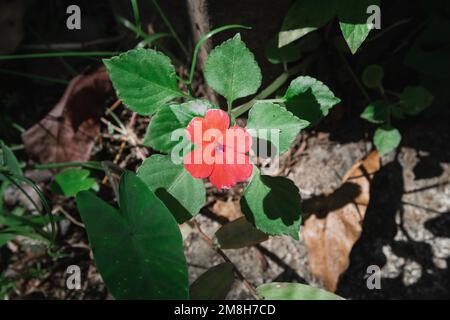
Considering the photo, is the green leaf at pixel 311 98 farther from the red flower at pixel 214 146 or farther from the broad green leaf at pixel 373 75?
the broad green leaf at pixel 373 75

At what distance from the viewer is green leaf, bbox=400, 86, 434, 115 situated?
1.04 meters

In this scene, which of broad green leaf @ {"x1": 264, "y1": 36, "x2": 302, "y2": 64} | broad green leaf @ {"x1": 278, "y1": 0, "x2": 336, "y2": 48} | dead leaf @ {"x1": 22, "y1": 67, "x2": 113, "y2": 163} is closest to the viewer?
broad green leaf @ {"x1": 278, "y1": 0, "x2": 336, "y2": 48}

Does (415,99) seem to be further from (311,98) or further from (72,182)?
(72,182)

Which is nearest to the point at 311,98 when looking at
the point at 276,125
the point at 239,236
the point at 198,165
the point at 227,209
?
the point at 276,125

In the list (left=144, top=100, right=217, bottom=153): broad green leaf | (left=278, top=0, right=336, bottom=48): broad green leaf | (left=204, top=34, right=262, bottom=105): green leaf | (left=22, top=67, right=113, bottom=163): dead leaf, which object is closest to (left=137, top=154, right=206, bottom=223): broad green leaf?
(left=144, top=100, right=217, bottom=153): broad green leaf

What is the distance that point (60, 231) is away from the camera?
114 centimetres

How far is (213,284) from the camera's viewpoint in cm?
93

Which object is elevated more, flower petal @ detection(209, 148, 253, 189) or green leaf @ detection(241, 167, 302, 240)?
flower petal @ detection(209, 148, 253, 189)

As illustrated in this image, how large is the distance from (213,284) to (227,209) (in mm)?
219

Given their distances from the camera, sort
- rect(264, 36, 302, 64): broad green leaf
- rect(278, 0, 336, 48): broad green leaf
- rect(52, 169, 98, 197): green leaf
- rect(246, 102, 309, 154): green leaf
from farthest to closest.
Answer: rect(52, 169, 98, 197): green leaf
rect(264, 36, 302, 64): broad green leaf
rect(278, 0, 336, 48): broad green leaf
rect(246, 102, 309, 154): green leaf

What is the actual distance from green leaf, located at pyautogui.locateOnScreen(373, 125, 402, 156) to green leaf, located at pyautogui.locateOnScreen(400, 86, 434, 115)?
0.07 metres

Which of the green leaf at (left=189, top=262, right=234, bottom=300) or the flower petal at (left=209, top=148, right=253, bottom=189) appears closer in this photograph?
the flower petal at (left=209, top=148, right=253, bottom=189)

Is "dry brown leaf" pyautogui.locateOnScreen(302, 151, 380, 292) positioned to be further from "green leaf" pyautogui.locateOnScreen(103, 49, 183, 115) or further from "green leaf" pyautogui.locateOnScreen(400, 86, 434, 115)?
"green leaf" pyautogui.locateOnScreen(103, 49, 183, 115)
